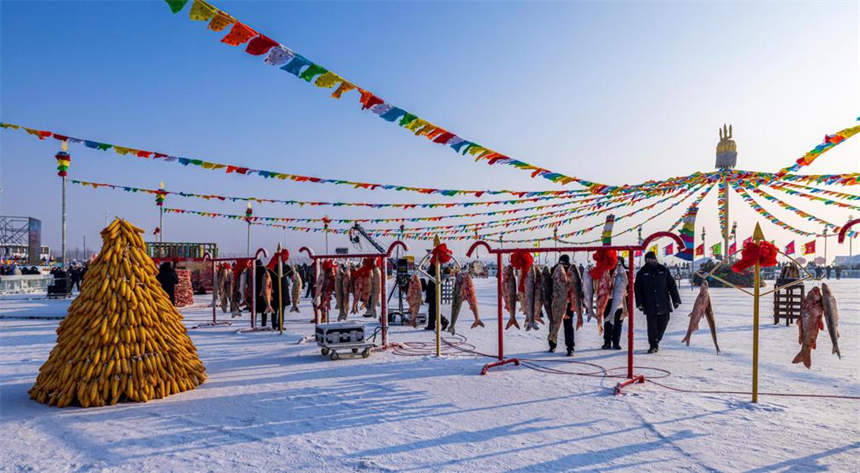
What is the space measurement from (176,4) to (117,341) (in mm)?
4601

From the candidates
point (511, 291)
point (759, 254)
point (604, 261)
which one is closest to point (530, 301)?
point (511, 291)

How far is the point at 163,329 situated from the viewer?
752 cm

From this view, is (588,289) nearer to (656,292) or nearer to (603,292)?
(603,292)

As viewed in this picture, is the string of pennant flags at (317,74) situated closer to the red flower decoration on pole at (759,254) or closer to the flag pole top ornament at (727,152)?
the red flower decoration on pole at (759,254)

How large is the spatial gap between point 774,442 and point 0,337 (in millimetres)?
16982

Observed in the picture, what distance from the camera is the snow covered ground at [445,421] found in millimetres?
4965

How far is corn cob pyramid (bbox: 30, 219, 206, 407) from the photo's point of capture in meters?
6.80

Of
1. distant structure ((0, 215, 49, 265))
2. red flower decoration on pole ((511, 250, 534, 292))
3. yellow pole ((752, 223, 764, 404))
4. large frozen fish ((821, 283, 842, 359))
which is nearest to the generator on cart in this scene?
red flower decoration on pole ((511, 250, 534, 292))

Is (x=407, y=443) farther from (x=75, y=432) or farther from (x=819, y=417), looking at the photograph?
(x=819, y=417)

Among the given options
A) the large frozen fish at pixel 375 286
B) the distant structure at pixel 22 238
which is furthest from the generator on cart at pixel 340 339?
the distant structure at pixel 22 238

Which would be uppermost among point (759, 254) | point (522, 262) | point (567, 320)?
point (759, 254)

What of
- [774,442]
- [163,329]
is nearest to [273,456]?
[163,329]

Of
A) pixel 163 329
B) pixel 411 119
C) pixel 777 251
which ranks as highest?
pixel 411 119

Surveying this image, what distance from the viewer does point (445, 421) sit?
6.16m
